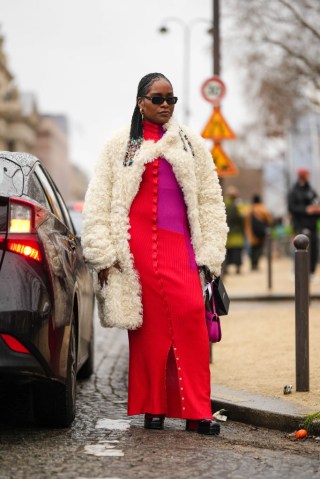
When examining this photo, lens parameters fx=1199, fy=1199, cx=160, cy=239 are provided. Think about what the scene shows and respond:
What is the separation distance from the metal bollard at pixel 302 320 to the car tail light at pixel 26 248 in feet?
7.58

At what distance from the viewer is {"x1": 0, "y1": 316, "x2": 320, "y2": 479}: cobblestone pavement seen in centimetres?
541

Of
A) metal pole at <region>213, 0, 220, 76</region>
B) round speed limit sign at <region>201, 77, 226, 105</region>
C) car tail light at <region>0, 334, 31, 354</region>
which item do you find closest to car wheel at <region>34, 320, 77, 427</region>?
car tail light at <region>0, 334, 31, 354</region>

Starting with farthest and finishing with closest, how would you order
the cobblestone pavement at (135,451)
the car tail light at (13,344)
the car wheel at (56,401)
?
the car wheel at (56,401), the car tail light at (13,344), the cobblestone pavement at (135,451)

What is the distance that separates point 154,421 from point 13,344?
1207 mm

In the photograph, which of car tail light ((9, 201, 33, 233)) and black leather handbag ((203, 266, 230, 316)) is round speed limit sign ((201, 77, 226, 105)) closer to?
black leather handbag ((203, 266, 230, 316))

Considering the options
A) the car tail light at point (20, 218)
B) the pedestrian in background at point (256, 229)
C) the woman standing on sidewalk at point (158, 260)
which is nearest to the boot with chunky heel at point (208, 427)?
the woman standing on sidewalk at point (158, 260)

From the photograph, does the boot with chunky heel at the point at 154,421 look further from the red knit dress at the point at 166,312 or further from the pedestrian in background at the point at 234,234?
the pedestrian in background at the point at 234,234

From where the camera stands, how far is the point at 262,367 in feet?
29.6

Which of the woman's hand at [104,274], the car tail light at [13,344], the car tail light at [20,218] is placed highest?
the car tail light at [20,218]

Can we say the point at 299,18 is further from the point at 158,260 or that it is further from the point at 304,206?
the point at 158,260

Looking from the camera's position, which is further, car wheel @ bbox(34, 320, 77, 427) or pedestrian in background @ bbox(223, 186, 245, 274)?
pedestrian in background @ bbox(223, 186, 245, 274)

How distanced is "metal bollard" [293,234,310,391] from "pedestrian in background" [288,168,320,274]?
37.8ft

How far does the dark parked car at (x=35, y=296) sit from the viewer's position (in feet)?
18.9

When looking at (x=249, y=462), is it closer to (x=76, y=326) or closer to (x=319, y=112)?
(x=76, y=326)
